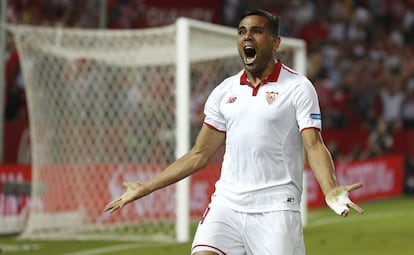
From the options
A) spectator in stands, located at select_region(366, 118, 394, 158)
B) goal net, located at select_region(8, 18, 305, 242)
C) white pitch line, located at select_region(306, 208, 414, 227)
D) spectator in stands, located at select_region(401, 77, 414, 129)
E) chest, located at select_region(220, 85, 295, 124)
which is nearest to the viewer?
chest, located at select_region(220, 85, 295, 124)

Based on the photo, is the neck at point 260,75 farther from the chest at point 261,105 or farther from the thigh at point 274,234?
the thigh at point 274,234

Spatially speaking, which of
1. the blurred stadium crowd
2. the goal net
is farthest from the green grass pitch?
the blurred stadium crowd

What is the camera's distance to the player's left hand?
5.63m

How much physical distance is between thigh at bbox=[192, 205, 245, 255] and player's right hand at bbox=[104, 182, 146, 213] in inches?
16.2

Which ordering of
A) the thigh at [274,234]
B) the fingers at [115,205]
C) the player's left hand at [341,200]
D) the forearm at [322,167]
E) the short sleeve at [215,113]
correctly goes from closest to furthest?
the player's left hand at [341,200] → the forearm at [322,167] → the thigh at [274,234] → the fingers at [115,205] → the short sleeve at [215,113]

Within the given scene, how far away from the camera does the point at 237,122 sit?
6359 mm

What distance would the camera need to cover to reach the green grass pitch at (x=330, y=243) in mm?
12305

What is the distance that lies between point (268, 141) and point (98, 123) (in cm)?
845

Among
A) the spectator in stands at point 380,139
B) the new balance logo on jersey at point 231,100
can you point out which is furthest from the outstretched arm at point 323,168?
the spectator in stands at point 380,139

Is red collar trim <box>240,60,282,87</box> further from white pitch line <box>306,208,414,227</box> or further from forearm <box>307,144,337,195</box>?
white pitch line <box>306,208,414,227</box>

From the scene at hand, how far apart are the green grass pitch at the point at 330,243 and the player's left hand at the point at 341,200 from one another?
638cm

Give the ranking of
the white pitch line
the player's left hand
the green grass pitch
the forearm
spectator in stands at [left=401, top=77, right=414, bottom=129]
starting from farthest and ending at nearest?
spectator in stands at [left=401, top=77, right=414, bottom=129] < the white pitch line < the green grass pitch < the forearm < the player's left hand

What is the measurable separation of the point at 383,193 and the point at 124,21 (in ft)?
18.7

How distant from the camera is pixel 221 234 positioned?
20.4ft
